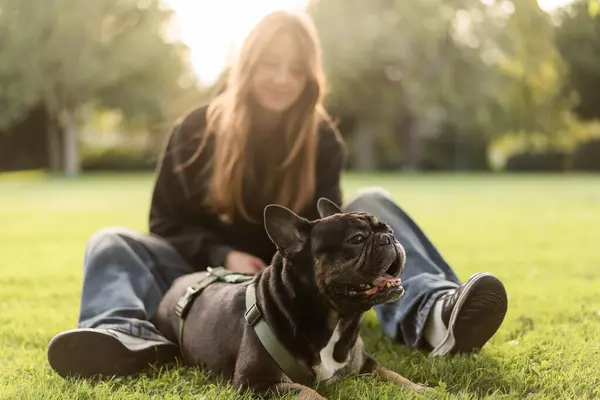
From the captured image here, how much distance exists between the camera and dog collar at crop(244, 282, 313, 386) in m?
3.07

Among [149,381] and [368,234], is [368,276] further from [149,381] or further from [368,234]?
[149,381]

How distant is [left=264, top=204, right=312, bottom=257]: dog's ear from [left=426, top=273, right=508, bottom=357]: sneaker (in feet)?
3.12

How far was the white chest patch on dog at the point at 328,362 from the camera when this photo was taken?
3186 mm

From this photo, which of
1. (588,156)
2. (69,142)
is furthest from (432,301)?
(588,156)

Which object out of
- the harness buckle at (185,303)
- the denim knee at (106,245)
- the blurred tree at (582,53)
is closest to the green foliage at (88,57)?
the blurred tree at (582,53)

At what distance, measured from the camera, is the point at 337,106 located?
131 feet

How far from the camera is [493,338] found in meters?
4.15

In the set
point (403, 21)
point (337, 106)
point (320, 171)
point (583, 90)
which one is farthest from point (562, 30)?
A: point (320, 171)

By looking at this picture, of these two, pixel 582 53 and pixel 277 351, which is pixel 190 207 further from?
pixel 582 53

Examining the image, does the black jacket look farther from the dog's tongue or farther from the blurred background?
the blurred background

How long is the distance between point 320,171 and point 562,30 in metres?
38.3

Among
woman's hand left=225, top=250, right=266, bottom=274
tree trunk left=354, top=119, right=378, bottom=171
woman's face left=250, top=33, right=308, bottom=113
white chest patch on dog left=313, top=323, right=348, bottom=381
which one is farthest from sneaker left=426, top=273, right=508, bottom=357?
tree trunk left=354, top=119, right=378, bottom=171

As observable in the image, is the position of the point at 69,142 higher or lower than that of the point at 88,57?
lower

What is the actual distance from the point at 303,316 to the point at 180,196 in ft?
6.28
